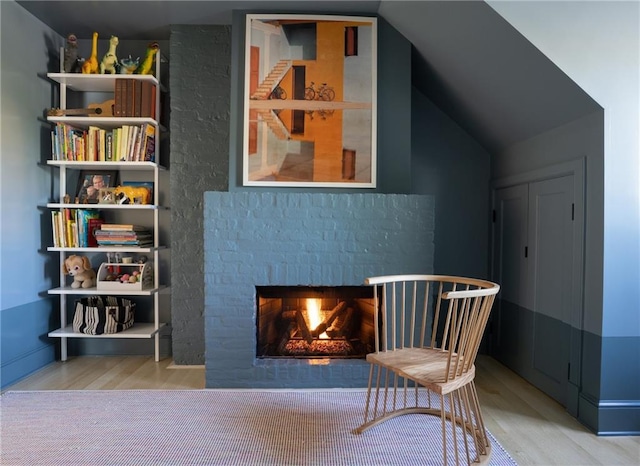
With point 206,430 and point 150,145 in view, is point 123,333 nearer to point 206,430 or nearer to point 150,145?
point 206,430

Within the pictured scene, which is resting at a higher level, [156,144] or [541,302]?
[156,144]

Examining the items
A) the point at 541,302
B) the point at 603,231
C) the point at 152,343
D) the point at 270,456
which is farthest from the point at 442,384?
the point at 152,343

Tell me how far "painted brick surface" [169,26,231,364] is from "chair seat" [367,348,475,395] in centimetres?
164

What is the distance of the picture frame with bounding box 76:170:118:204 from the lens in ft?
10.0

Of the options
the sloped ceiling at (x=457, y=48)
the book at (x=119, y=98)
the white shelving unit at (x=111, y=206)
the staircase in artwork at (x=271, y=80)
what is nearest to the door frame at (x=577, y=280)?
the sloped ceiling at (x=457, y=48)

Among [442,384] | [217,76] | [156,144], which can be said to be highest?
[217,76]

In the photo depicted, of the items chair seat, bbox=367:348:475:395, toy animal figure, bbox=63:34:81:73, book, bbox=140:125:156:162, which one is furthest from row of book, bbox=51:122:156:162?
chair seat, bbox=367:348:475:395

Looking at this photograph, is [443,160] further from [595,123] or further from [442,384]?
[442,384]

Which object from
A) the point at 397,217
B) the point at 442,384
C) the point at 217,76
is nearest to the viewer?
the point at 442,384

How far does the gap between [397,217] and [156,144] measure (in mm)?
1861

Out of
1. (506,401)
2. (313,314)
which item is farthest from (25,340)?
(506,401)

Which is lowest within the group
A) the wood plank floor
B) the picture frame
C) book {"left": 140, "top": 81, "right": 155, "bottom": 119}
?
the wood plank floor

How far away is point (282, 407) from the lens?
2252 millimetres

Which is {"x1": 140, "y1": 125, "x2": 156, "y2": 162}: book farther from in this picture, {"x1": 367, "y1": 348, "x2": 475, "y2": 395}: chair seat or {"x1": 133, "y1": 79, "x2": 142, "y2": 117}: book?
{"x1": 367, "y1": 348, "x2": 475, "y2": 395}: chair seat
